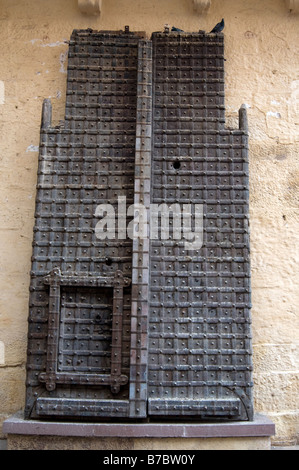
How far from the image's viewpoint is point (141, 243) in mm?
3016

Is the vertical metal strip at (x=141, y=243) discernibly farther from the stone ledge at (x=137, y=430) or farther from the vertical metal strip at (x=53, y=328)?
the vertical metal strip at (x=53, y=328)

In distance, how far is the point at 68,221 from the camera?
3.12 meters

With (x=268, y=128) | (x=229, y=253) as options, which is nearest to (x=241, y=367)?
(x=229, y=253)

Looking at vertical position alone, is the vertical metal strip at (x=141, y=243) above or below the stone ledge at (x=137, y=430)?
above

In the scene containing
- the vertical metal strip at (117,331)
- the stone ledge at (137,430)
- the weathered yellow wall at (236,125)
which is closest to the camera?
the stone ledge at (137,430)

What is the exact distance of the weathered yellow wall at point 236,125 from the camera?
10.2ft

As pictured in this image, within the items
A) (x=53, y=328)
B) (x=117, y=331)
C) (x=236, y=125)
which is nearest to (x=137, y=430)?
(x=117, y=331)

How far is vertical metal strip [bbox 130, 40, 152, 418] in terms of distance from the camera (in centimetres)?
285

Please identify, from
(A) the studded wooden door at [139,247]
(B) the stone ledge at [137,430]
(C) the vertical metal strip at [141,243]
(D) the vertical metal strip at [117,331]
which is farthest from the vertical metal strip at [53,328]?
(C) the vertical metal strip at [141,243]

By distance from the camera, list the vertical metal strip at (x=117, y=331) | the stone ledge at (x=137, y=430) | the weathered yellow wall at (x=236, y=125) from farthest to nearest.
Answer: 1. the weathered yellow wall at (x=236, y=125)
2. the vertical metal strip at (x=117, y=331)
3. the stone ledge at (x=137, y=430)

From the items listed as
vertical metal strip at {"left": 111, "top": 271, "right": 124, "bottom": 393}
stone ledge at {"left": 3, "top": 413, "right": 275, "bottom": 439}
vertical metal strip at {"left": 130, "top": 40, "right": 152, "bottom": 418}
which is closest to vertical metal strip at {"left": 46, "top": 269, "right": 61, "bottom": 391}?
stone ledge at {"left": 3, "top": 413, "right": 275, "bottom": 439}

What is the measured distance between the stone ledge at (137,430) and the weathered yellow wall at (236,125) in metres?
0.30

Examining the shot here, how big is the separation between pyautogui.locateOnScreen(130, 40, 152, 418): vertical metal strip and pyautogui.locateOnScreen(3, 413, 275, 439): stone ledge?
10 cm

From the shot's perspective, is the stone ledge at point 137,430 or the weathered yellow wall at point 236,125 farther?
the weathered yellow wall at point 236,125
